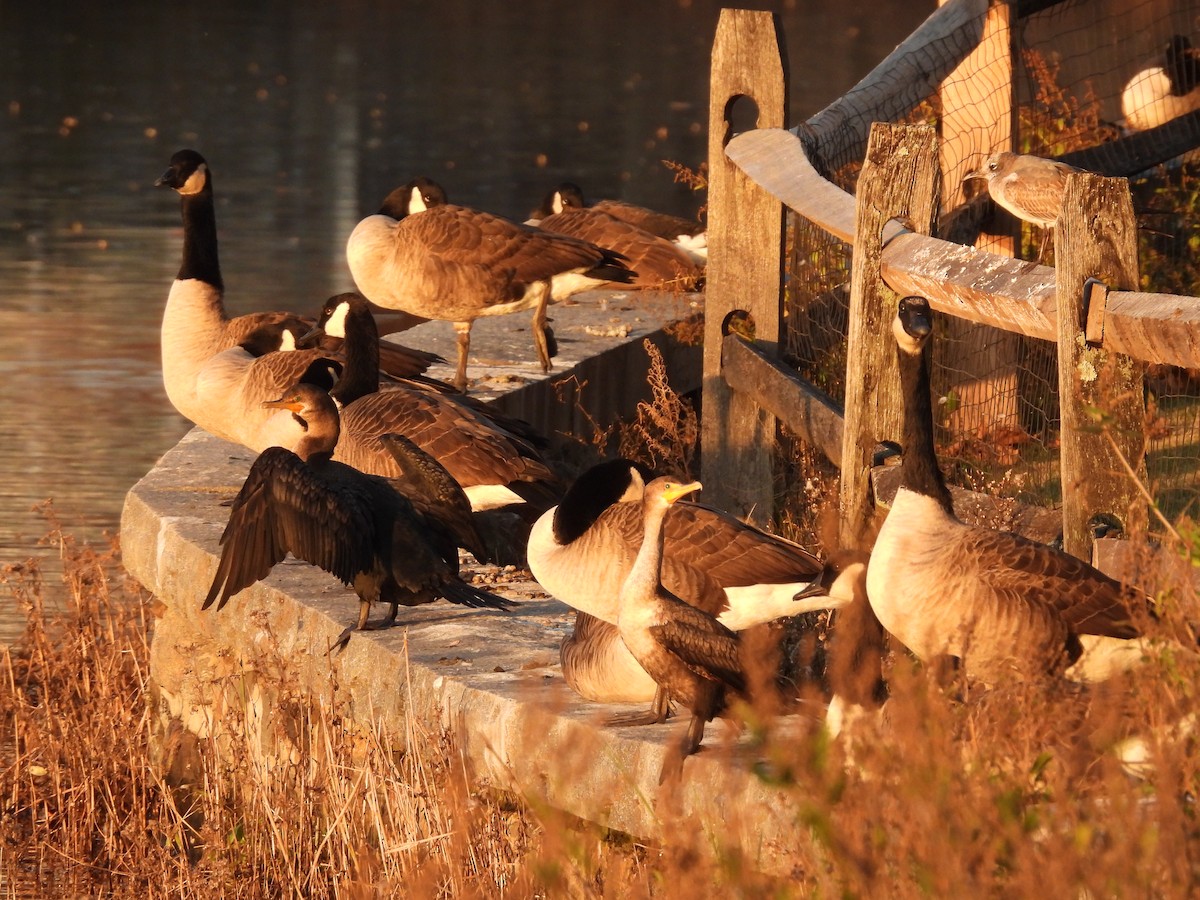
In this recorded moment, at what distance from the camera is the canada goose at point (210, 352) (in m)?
7.69

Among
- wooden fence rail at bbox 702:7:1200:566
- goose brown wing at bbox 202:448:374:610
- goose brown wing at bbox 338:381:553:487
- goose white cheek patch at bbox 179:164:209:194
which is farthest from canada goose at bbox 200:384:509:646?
goose white cheek patch at bbox 179:164:209:194

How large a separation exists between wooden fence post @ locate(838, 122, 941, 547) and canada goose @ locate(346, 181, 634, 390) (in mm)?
3731

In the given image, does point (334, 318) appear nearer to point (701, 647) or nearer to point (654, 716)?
point (654, 716)

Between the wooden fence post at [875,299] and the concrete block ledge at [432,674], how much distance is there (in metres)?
1.08

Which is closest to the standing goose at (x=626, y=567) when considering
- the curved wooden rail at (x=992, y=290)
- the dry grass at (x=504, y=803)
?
the dry grass at (x=504, y=803)

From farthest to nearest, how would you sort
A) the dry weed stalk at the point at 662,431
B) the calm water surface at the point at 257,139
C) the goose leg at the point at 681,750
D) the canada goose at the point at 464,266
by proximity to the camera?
the calm water surface at the point at 257,139
the canada goose at the point at 464,266
the dry weed stalk at the point at 662,431
the goose leg at the point at 681,750

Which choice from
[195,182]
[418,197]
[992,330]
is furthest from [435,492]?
[418,197]

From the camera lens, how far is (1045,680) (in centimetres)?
359

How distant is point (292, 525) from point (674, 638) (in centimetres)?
173

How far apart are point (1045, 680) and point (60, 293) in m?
13.8

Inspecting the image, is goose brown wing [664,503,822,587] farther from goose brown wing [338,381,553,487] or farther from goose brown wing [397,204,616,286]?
goose brown wing [397,204,616,286]

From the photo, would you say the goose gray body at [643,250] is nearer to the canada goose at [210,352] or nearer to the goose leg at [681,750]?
the canada goose at [210,352]

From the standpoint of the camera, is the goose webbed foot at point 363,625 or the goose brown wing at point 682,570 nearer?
the goose brown wing at point 682,570

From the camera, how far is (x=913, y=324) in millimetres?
4695
